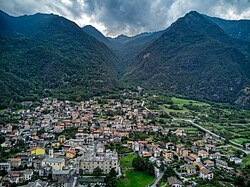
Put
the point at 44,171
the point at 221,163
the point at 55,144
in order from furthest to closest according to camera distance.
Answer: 1. the point at 55,144
2. the point at 221,163
3. the point at 44,171

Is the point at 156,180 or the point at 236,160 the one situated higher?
the point at 236,160

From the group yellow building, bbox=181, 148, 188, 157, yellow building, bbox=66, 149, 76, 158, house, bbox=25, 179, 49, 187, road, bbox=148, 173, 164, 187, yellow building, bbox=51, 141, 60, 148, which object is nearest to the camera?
→ house, bbox=25, 179, 49, 187

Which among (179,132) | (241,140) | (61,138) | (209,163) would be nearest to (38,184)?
(61,138)

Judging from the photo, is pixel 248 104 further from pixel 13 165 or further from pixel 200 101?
pixel 13 165

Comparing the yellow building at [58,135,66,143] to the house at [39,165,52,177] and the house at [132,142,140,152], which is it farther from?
the house at [39,165,52,177]

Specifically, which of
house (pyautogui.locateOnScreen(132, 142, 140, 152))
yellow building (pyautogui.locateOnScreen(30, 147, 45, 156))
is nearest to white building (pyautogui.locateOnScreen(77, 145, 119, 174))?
yellow building (pyautogui.locateOnScreen(30, 147, 45, 156))

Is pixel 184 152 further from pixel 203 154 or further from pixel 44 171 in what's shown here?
pixel 44 171

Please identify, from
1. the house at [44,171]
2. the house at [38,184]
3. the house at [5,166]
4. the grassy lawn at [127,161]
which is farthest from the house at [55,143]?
the house at [38,184]
